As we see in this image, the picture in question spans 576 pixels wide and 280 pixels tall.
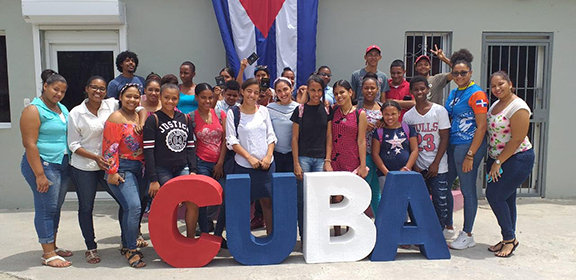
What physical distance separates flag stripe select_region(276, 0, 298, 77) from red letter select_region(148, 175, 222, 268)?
8.35 feet

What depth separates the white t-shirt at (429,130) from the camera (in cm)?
420

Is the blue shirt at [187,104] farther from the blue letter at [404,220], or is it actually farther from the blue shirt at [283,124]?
the blue letter at [404,220]

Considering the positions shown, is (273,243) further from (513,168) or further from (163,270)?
(513,168)

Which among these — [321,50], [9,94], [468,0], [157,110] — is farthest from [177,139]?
[468,0]

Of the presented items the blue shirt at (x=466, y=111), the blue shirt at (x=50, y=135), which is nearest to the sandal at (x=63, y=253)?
the blue shirt at (x=50, y=135)

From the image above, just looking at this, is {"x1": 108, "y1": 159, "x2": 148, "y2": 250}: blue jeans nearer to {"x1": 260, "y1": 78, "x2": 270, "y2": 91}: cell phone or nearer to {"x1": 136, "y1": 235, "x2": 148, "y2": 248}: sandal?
{"x1": 136, "y1": 235, "x2": 148, "y2": 248}: sandal

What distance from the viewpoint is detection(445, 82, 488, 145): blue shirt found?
13.4 ft

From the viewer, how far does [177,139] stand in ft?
12.7

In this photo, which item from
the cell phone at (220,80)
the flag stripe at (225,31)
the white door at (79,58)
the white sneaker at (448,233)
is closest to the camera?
the white sneaker at (448,233)

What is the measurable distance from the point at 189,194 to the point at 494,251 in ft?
9.88

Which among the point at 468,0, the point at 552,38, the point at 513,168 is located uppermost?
the point at 468,0

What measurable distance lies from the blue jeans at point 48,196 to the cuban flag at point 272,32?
2.68m

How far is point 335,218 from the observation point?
156 inches

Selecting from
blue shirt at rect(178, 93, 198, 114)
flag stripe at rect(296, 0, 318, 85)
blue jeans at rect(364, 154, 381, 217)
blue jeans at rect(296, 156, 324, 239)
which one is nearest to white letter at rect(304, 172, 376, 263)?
blue jeans at rect(296, 156, 324, 239)
